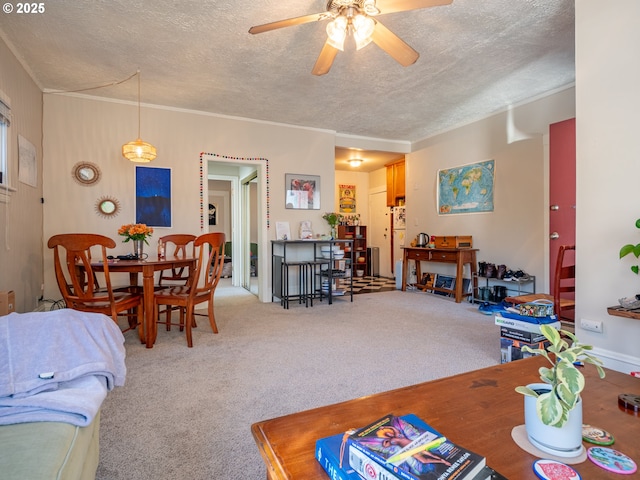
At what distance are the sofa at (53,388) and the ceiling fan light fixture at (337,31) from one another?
2.05 m

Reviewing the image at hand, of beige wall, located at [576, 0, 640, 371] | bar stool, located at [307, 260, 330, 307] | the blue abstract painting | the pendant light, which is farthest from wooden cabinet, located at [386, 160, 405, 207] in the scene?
the pendant light

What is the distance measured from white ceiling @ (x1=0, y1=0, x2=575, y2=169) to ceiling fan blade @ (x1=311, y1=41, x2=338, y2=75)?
14.7 inches

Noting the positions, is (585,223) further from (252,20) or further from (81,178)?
(81,178)

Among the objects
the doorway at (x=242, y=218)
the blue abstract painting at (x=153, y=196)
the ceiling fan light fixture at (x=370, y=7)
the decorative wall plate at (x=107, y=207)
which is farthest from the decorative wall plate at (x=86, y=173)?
the ceiling fan light fixture at (x=370, y=7)

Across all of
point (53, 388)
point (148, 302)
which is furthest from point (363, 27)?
point (148, 302)

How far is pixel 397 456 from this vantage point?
67cm

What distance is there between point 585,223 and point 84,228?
193 inches

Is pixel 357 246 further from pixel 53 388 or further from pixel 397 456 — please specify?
pixel 397 456

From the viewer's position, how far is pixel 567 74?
136 inches

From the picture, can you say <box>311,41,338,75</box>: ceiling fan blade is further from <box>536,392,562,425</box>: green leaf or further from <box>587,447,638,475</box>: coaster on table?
<box>587,447,638,475</box>: coaster on table

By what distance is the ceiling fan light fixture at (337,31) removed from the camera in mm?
2002

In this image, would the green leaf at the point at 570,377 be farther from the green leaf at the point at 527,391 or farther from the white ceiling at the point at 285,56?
the white ceiling at the point at 285,56

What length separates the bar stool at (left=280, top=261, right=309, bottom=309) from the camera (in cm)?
450

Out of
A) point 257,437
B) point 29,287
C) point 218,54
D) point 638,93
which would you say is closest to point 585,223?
point 638,93
